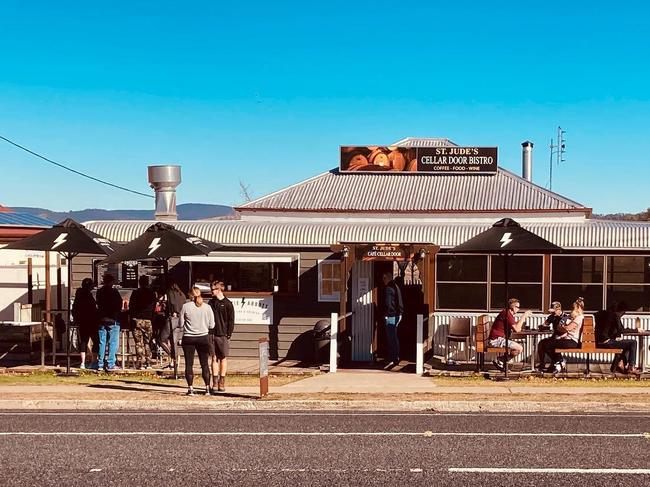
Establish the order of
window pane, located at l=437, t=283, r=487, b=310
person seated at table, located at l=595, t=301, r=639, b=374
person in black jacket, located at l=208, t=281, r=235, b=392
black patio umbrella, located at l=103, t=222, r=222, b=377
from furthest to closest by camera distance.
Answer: window pane, located at l=437, t=283, r=487, b=310 → person seated at table, located at l=595, t=301, r=639, b=374 → black patio umbrella, located at l=103, t=222, r=222, b=377 → person in black jacket, located at l=208, t=281, r=235, b=392

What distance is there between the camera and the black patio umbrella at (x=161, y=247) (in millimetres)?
16427

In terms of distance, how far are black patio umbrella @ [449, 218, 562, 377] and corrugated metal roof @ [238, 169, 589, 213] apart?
34.5 feet

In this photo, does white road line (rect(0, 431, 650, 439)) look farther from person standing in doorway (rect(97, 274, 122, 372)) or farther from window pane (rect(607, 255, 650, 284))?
window pane (rect(607, 255, 650, 284))

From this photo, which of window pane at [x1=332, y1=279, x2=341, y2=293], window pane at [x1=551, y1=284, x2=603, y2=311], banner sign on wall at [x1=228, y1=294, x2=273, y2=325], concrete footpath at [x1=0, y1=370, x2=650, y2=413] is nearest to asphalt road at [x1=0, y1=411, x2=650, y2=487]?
concrete footpath at [x1=0, y1=370, x2=650, y2=413]

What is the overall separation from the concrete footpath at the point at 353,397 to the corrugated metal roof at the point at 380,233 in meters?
4.10

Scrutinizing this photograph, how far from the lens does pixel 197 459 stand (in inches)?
367

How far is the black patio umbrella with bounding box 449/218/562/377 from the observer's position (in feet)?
53.0

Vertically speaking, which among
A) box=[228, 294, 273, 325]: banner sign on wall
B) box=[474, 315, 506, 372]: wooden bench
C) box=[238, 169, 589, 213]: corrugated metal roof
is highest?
box=[238, 169, 589, 213]: corrugated metal roof

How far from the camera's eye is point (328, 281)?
19.8 m

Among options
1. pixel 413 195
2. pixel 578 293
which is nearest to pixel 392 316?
pixel 578 293

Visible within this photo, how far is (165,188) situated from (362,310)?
7034 mm

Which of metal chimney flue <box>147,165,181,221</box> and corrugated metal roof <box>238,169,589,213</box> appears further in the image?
corrugated metal roof <box>238,169,589,213</box>

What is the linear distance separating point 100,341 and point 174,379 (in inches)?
75.4

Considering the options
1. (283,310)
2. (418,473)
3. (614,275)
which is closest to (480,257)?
(614,275)
